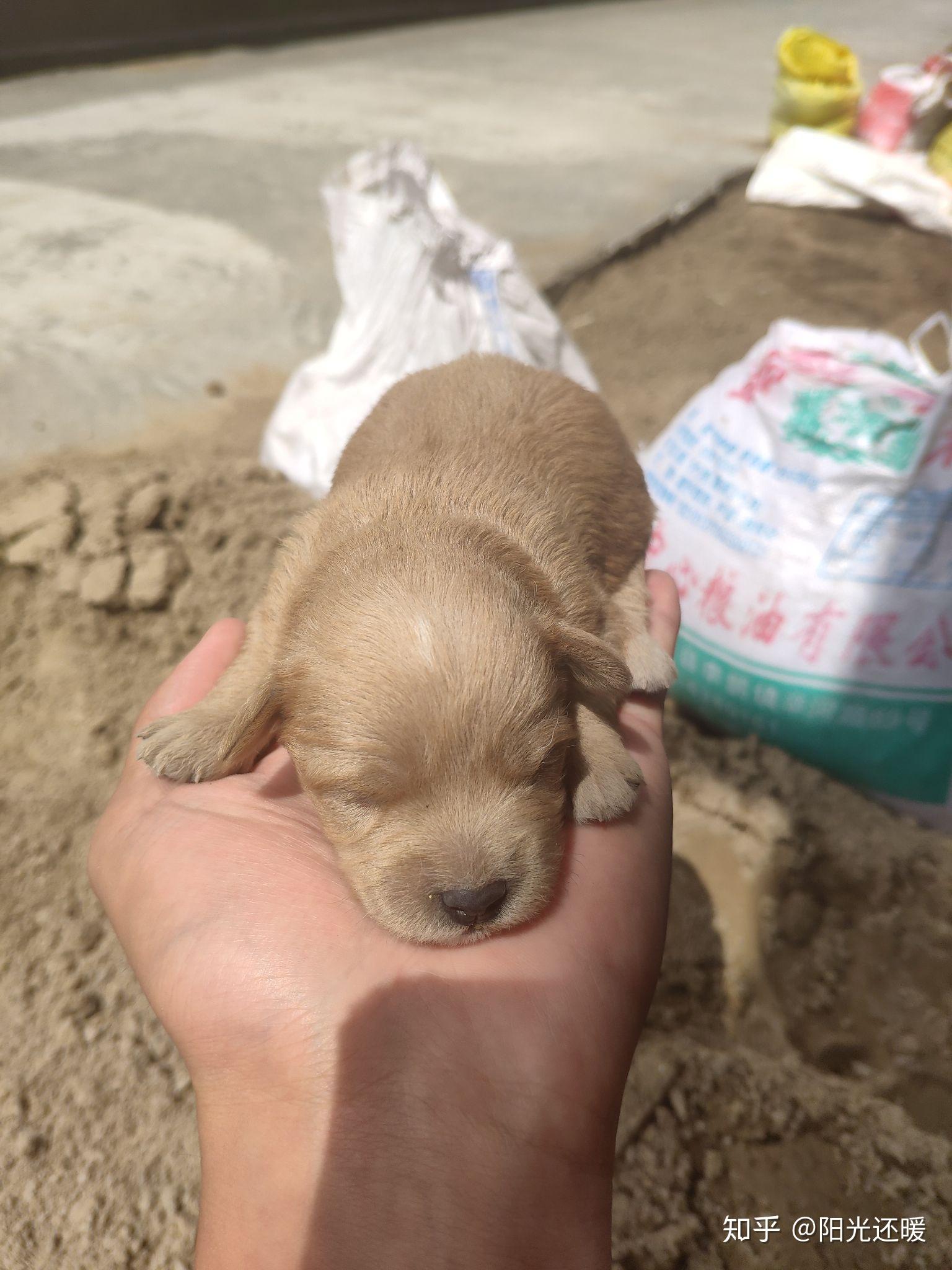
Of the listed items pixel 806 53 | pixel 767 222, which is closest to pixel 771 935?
pixel 767 222

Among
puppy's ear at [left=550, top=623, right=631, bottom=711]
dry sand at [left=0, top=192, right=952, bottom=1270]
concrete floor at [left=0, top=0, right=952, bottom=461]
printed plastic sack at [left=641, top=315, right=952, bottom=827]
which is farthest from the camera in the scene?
concrete floor at [left=0, top=0, right=952, bottom=461]

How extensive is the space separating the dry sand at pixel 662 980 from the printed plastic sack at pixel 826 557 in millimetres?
212

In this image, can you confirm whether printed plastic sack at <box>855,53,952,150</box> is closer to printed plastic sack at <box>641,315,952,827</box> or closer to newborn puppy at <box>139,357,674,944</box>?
printed plastic sack at <box>641,315,952,827</box>

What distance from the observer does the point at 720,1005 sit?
3117mm

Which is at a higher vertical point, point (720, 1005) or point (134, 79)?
point (134, 79)

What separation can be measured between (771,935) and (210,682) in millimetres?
2083

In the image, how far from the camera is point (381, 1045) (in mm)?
2018

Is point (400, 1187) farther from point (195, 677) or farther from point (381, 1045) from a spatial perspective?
point (195, 677)

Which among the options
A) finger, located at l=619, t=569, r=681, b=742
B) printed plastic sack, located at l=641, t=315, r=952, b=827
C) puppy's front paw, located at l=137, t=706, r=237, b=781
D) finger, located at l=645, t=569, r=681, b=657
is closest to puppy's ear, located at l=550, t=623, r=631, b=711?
finger, located at l=619, t=569, r=681, b=742

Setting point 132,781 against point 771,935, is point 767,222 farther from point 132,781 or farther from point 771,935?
point 132,781

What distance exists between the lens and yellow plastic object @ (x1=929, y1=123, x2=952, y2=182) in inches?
321

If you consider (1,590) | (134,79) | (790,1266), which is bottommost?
(790,1266)

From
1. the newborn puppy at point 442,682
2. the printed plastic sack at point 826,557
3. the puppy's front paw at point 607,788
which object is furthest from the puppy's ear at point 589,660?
the printed plastic sack at point 826,557

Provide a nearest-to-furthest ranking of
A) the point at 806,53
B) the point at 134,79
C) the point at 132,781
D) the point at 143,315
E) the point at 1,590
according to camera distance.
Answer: the point at 132,781 → the point at 1,590 → the point at 143,315 → the point at 806,53 → the point at 134,79
